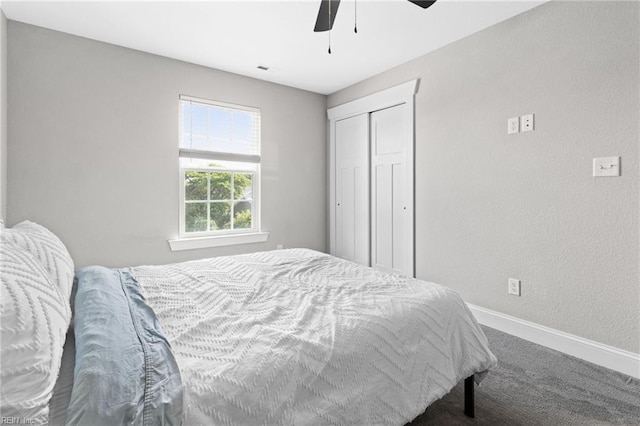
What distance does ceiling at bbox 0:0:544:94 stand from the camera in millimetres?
2453

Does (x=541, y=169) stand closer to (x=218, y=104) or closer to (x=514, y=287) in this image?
(x=514, y=287)

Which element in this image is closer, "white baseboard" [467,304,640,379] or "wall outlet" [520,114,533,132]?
"white baseboard" [467,304,640,379]

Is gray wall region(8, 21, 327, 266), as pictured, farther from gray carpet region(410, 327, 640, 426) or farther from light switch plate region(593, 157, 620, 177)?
light switch plate region(593, 157, 620, 177)

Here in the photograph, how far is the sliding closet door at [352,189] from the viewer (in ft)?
13.2

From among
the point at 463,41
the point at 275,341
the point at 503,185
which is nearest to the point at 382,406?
the point at 275,341

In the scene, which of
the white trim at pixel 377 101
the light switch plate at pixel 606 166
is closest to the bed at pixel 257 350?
the light switch plate at pixel 606 166

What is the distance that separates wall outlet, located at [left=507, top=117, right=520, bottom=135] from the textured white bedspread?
170cm

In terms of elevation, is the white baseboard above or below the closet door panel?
below

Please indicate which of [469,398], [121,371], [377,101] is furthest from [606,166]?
[121,371]

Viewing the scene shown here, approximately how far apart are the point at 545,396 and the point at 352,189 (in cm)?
282

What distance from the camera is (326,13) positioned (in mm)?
1906

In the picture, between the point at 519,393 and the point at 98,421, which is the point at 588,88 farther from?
the point at 98,421

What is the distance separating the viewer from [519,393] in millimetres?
1858

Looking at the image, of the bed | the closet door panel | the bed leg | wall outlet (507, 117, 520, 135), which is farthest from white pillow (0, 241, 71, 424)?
the closet door panel
